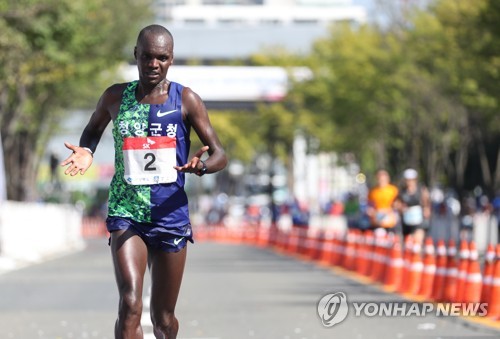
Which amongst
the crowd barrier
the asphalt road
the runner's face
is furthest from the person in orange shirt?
the runner's face

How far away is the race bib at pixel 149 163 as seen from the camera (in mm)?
9305

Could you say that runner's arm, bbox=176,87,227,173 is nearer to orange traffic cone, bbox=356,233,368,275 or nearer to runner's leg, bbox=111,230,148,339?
runner's leg, bbox=111,230,148,339

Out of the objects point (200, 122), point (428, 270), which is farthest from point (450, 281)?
point (200, 122)

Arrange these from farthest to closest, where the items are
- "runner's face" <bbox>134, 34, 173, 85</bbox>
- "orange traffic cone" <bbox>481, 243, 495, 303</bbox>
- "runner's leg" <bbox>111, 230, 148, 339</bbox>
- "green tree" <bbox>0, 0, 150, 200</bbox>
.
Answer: "green tree" <bbox>0, 0, 150, 200</bbox> → "orange traffic cone" <bbox>481, 243, 495, 303</bbox> → "runner's face" <bbox>134, 34, 173, 85</bbox> → "runner's leg" <bbox>111, 230, 148, 339</bbox>

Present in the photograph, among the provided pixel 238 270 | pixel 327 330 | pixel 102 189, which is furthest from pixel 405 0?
pixel 102 189

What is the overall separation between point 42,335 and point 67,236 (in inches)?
1420

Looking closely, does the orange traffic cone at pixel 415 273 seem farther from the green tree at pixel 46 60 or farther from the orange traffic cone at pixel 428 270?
the green tree at pixel 46 60

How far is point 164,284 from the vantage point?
9.38 meters

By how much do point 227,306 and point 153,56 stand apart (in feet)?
33.6

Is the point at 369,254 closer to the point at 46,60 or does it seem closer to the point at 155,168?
the point at 46,60

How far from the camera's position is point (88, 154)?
30.2ft

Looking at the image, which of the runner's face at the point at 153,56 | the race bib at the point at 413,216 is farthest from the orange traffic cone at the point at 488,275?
the runner's face at the point at 153,56

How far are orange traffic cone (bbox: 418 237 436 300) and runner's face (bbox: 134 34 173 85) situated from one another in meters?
10.9

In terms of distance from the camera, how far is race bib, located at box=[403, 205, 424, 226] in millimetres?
24156
